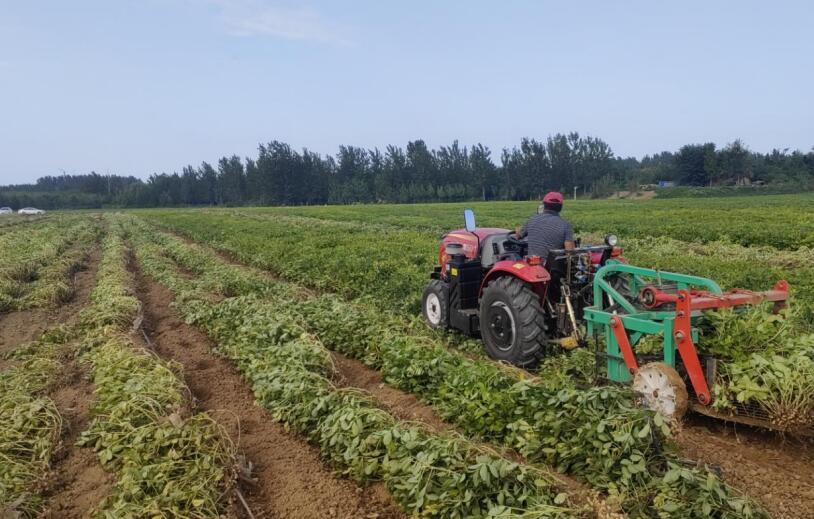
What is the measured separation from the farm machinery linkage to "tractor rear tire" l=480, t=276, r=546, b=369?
11 mm

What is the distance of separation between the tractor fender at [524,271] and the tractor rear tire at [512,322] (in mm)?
101

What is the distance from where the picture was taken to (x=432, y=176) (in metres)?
95.8

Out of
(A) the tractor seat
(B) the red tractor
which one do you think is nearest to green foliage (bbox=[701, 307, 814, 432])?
(B) the red tractor

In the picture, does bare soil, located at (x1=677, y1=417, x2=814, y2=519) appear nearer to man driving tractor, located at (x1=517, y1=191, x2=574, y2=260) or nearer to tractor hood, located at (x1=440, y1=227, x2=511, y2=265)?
man driving tractor, located at (x1=517, y1=191, x2=574, y2=260)

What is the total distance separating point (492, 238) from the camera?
23.8 feet

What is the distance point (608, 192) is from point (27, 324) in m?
80.6

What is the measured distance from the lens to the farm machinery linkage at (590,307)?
4.43 m

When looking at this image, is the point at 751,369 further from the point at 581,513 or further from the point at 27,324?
the point at 27,324

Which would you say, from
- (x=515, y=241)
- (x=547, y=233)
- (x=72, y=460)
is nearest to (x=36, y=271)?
(x=72, y=460)

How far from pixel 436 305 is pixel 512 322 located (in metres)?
2.07

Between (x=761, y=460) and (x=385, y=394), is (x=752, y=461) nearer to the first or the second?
(x=761, y=460)

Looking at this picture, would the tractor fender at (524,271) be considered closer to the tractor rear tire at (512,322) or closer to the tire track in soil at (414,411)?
the tractor rear tire at (512,322)

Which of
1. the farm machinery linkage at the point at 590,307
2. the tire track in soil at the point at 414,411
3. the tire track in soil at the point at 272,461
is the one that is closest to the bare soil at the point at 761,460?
the farm machinery linkage at the point at 590,307

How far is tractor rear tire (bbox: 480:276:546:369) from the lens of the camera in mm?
5898
